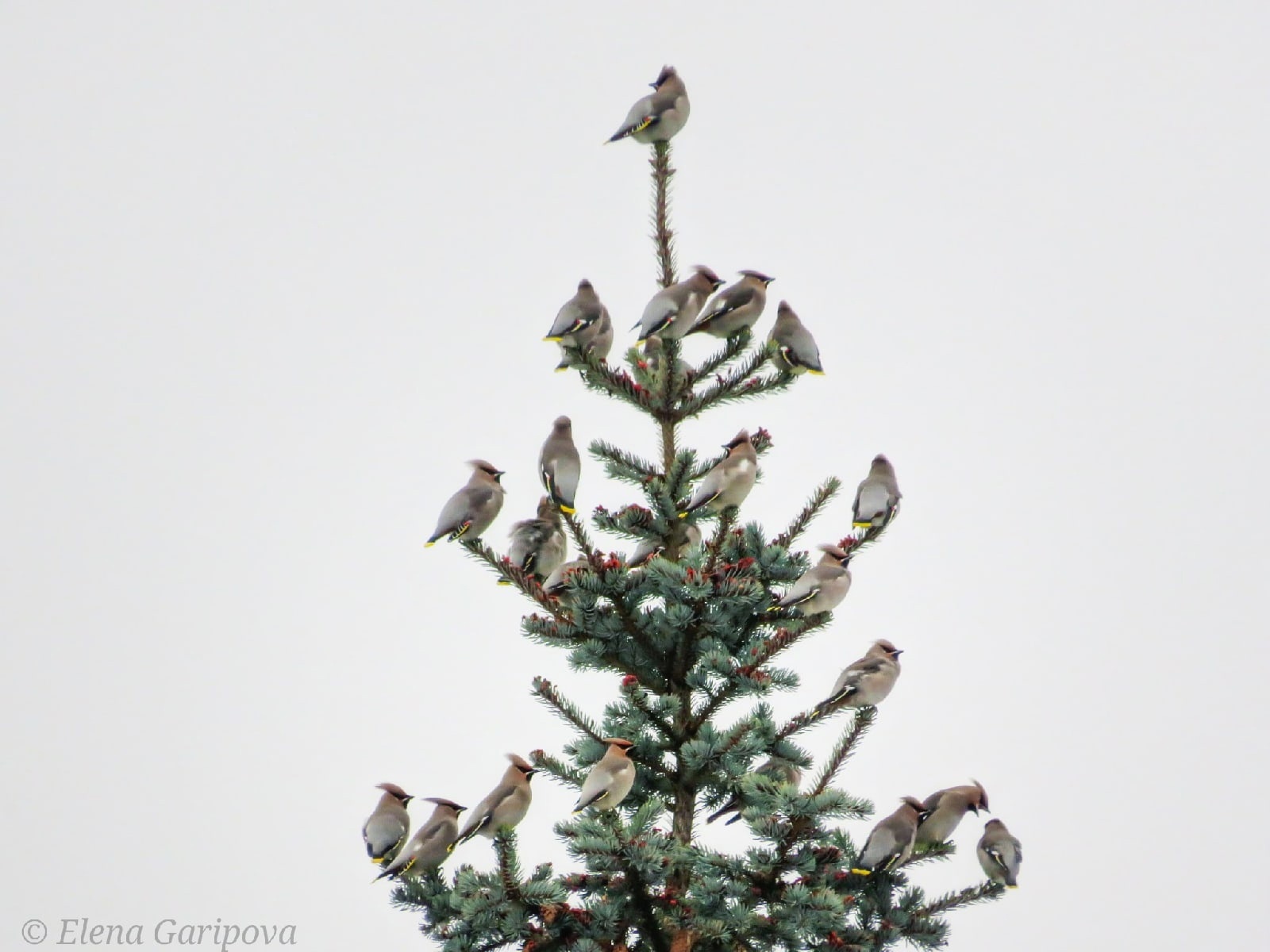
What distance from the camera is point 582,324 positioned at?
5.14 meters

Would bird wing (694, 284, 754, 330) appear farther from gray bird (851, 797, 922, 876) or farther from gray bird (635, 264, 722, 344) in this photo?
gray bird (851, 797, 922, 876)

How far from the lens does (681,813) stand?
175 inches

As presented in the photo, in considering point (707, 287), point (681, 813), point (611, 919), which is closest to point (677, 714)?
point (681, 813)

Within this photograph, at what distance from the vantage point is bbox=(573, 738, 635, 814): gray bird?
13.7 ft

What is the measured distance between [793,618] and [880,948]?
95 cm

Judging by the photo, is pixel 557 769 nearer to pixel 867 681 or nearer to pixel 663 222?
pixel 867 681

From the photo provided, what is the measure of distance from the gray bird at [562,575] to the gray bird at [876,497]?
3.77 feet

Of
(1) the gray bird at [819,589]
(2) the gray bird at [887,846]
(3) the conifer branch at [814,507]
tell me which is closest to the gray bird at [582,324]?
(3) the conifer branch at [814,507]

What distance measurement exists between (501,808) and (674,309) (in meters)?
1.62

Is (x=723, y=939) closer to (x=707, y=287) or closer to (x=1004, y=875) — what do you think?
(x=1004, y=875)

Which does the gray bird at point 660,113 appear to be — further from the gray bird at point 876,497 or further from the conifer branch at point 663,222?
the gray bird at point 876,497

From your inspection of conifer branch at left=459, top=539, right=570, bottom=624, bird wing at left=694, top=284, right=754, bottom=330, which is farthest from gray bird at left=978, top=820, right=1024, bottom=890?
bird wing at left=694, top=284, right=754, bottom=330

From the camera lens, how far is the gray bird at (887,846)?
4.07 m

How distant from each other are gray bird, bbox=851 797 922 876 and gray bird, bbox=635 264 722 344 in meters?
1.61
